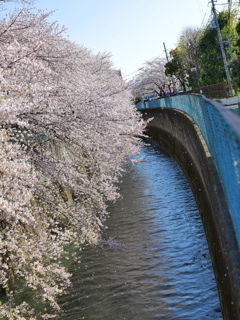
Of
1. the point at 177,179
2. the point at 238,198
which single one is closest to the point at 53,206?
the point at 238,198

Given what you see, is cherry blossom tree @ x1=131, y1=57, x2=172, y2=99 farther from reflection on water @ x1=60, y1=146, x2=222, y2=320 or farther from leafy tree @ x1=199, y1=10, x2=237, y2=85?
reflection on water @ x1=60, y1=146, x2=222, y2=320

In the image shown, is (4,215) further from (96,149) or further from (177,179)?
(177,179)

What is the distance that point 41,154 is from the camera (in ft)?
36.7

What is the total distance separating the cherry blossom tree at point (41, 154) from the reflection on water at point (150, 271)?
76cm

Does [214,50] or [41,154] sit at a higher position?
[214,50]

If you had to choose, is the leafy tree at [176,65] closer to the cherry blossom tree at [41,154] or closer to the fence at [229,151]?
the cherry blossom tree at [41,154]

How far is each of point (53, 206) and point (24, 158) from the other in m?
1.87

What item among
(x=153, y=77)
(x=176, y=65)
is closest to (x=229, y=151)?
(x=176, y=65)

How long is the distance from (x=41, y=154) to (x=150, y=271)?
13.3ft

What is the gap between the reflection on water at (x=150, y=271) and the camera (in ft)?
30.5

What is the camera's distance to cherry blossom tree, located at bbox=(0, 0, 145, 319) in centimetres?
869

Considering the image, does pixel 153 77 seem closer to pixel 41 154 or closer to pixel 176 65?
pixel 176 65

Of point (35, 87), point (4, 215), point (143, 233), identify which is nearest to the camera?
point (4, 215)

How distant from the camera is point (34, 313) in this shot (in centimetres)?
980
